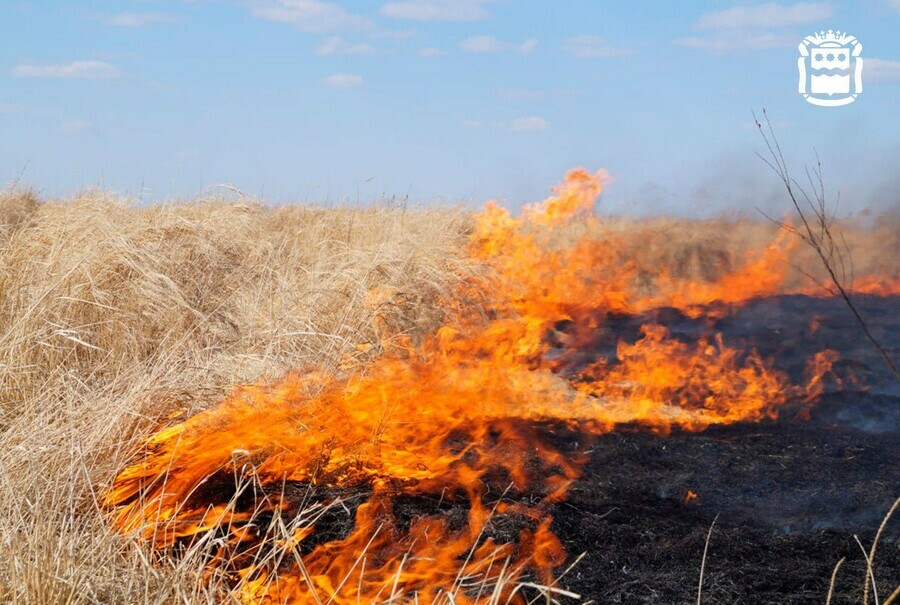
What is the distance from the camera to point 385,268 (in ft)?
27.2

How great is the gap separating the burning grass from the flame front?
0.06 ft

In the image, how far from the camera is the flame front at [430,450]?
3.17 m

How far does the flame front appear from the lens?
125 inches

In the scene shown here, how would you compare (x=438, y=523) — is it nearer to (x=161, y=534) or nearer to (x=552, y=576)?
(x=552, y=576)

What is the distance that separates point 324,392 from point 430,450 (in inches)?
27.6

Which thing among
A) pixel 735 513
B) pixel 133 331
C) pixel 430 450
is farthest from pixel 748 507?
pixel 133 331

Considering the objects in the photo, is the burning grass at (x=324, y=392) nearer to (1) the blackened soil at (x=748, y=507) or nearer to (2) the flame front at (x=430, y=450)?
(2) the flame front at (x=430, y=450)

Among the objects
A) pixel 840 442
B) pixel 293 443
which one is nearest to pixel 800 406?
pixel 840 442

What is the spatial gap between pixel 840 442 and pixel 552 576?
2906 mm

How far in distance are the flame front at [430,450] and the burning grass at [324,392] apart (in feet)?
0.06

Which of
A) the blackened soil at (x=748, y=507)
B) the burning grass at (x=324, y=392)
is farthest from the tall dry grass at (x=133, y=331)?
the blackened soil at (x=748, y=507)

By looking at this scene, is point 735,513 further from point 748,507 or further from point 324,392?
point 324,392

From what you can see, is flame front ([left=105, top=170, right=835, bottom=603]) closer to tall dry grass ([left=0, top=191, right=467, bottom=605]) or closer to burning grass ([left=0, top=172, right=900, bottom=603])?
burning grass ([left=0, top=172, right=900, bottom=603])

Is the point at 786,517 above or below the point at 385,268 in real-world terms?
below
